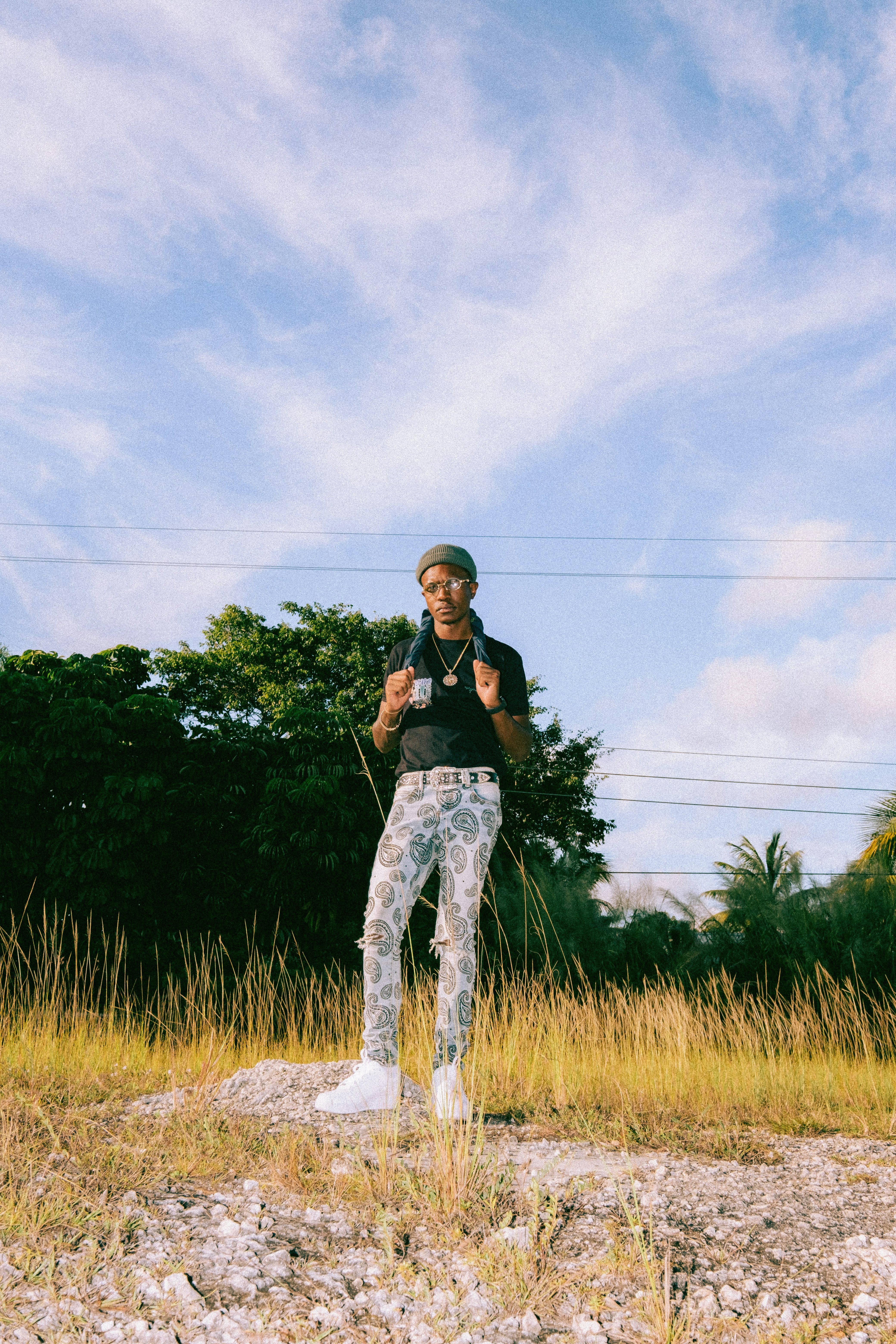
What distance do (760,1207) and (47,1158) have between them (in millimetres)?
2141

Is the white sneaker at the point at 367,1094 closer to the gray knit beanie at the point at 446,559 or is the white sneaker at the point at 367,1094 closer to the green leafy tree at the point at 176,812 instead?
the gray knit beanie at the point at 446,559

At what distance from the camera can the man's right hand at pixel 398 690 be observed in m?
3.26

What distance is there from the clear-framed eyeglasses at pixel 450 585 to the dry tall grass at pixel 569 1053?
1617 millimetres

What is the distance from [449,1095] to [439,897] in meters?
0.64

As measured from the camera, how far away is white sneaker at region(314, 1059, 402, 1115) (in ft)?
10.3

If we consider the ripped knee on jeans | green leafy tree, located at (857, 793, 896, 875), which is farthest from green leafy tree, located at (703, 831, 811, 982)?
the ripped knee on jeans

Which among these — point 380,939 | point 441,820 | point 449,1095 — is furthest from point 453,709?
point 449,1095

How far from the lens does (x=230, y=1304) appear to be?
6.33 ft

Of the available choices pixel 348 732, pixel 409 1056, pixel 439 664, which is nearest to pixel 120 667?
pixel 348 732

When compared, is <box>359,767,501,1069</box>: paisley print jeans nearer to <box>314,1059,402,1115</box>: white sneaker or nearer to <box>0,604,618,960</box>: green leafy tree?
<box>314,1059,402,1115</box>: white sneaker

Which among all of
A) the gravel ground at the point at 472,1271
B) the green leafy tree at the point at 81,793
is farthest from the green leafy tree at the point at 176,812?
the gravel ground at the point at 472,1271

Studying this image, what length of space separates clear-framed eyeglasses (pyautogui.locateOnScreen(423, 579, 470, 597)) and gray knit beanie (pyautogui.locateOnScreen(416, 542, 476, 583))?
2.2 inches

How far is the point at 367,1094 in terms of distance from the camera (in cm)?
313

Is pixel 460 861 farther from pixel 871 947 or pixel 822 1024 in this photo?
pixel 871 947
